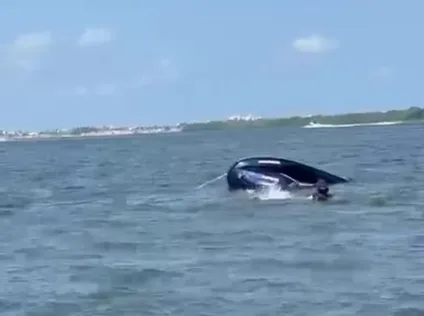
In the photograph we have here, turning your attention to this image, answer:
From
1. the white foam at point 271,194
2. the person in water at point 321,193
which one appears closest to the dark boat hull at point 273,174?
the white foam at point 271,194

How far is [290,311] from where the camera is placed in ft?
69.3

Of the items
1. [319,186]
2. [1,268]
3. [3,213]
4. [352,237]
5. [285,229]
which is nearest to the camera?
[1,268]

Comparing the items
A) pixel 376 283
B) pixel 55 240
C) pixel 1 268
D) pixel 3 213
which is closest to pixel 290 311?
pixel 376 283

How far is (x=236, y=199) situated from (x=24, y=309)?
22.2 metres

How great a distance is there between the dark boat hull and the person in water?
1.66 metres

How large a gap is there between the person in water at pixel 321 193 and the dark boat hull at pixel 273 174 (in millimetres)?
1662

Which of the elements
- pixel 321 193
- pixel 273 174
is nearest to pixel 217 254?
pixel 321 193

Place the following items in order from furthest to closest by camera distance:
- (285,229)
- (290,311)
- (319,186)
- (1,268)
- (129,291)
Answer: (319,186) → (285,229) → (1,268) → (129,291) → (290,311)

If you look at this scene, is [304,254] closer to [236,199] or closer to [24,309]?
[24,309]

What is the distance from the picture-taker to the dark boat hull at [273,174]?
44469 millimetres

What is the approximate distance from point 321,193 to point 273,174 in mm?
3563

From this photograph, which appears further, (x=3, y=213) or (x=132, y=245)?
(x=3, y=213)

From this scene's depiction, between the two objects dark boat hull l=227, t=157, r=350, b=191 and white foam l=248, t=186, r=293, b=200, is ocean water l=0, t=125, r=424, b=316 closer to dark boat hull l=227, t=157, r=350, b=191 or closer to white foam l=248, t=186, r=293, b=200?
Answer: white foam l=248, t=186, r=293, b=200

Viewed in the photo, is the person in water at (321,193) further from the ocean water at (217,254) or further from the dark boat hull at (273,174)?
the dark boat hull at (273,174)
